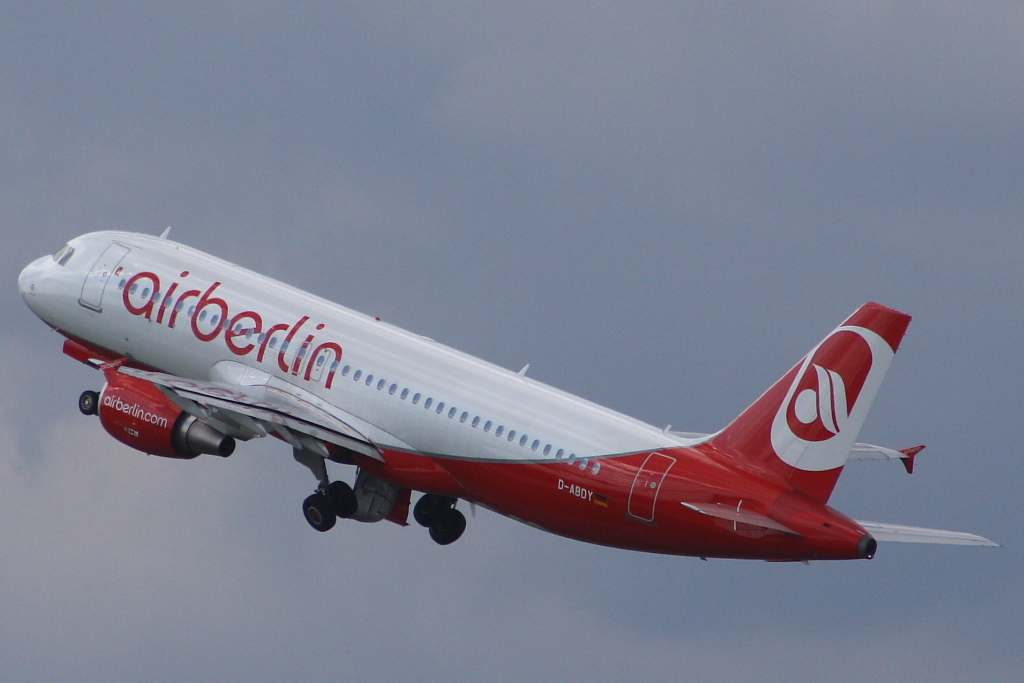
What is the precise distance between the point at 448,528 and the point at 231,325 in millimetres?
9455

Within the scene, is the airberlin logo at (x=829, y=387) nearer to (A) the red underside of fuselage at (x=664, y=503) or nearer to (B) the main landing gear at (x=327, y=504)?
(A) the red underside of fuselage at (x=664, y=503)

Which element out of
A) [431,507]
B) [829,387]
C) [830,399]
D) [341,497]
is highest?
[829,387]

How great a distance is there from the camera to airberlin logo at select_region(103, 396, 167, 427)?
199ft

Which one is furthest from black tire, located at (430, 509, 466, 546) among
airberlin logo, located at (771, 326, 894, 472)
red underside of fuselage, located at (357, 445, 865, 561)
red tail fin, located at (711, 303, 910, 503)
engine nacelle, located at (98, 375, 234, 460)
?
airberlin logo, located at (771, 326, 894, 472)

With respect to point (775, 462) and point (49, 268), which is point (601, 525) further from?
point (49, 268)

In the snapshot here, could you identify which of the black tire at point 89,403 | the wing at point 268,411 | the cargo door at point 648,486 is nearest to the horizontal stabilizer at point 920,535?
the cargo door at point 648,486

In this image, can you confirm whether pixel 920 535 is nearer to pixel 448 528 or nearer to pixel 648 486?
pixel 648 486

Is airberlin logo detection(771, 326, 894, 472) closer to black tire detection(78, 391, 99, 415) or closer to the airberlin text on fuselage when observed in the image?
the airberlin text on fuselage

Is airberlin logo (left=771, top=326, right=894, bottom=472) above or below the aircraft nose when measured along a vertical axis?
above

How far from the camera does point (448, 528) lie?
2537 inches

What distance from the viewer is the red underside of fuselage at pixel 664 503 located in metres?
50.5

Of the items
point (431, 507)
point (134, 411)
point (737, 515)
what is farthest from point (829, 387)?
point (134, 411)

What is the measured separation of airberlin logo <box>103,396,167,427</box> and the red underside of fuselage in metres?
8.77

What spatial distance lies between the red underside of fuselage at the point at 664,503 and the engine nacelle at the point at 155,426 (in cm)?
739
